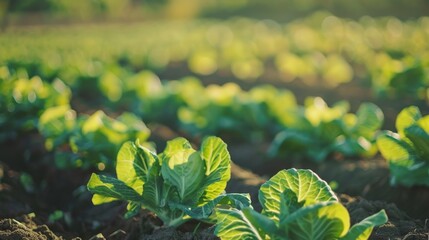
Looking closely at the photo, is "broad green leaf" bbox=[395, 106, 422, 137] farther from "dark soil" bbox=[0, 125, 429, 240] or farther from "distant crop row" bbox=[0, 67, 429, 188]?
"dark soil" bbox=[0, 125, 429, 240]

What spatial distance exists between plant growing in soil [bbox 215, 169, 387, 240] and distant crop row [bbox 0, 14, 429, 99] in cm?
536

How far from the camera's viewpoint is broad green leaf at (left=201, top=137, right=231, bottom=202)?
2906mm

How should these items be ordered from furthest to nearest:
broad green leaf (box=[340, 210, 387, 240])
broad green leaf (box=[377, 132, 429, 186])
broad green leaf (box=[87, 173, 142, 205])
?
broad green leaf (box=[377, 132, 429, 186]) < broad green leaf (box=[87, 173, 142, 205]) < broad green leaf (box=[340, 210, 387, 240])

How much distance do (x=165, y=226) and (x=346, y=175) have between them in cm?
234

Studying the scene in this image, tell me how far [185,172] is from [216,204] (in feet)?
0.84

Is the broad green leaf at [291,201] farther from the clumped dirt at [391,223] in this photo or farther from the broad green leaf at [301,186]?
the clumped dirt at [391,223]

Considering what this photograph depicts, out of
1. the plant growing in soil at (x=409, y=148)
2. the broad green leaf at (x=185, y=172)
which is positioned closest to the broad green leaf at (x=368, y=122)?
the plant growing in soil at (x=409, y=148)

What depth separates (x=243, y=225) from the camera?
2.53 meters

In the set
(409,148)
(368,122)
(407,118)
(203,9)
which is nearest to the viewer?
(407,118)

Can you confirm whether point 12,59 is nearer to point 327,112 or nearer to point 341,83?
point 341,83

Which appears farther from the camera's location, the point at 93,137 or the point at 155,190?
the point at 93,137

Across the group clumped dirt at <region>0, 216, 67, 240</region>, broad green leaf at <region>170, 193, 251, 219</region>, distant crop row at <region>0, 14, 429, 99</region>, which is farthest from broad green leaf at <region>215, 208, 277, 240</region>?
distant crop row at <region>0, 14, 429, 99</region>

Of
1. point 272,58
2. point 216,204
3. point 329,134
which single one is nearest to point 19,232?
point 216,204

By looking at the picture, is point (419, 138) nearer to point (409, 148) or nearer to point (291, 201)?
point (409, 148)
